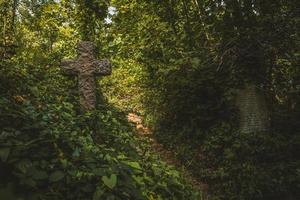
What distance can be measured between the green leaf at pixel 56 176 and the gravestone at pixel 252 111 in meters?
6.86

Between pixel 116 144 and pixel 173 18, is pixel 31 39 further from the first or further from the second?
pixel 116 144

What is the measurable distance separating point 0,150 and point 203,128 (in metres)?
7.88

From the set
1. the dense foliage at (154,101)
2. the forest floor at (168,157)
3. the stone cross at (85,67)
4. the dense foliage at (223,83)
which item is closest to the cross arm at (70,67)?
the stone cross at (85,67)

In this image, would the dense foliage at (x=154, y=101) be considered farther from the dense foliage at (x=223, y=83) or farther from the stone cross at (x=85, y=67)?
the stone cross at (x=85, y=67)

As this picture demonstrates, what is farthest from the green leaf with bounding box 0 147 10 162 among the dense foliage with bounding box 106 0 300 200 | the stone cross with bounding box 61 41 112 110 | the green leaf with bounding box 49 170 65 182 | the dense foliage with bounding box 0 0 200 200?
the dense foliage with bounding box 106 0 300 200

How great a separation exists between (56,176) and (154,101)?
938 centimetres

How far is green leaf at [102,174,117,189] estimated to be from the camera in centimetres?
272

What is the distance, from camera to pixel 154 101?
11945 mm

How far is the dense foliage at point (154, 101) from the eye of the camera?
293 centimetres

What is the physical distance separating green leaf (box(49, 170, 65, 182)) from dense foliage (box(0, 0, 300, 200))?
0.03 metres

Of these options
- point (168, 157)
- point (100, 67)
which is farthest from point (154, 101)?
point (100, 67)

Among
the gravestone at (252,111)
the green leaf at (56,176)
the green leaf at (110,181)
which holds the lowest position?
the green leaf at (110,181)

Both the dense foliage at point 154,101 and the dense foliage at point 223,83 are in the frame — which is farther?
the dense foliage at point 223,83

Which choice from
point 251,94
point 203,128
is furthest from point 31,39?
point 251,94
